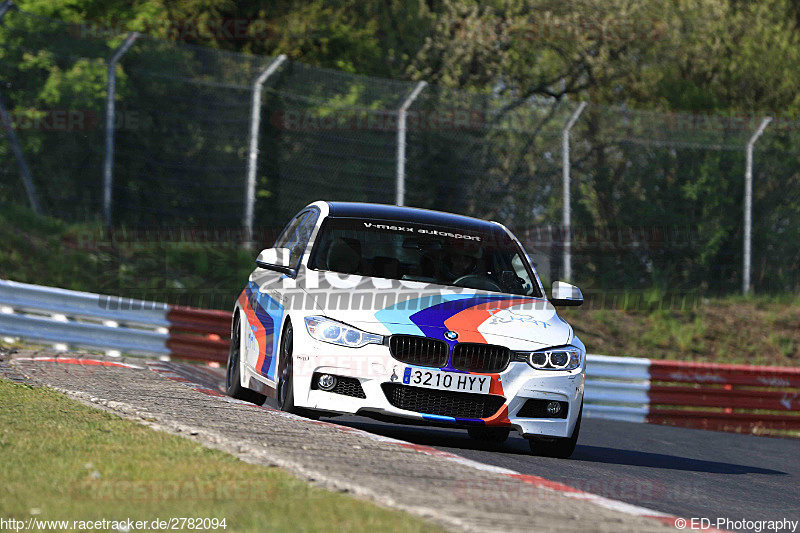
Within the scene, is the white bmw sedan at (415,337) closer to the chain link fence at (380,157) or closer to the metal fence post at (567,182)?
the chain link fence at (380,157)

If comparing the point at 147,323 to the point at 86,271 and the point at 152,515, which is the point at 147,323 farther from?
the point at 152,515

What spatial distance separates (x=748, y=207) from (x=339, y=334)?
14.9 metres

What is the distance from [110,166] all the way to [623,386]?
7.94m

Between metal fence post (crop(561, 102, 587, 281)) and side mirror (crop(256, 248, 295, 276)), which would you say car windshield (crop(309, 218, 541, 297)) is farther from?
metal fence post (crop(561, 102, 587, 281))

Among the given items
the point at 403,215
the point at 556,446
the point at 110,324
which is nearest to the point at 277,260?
the point at 403,215

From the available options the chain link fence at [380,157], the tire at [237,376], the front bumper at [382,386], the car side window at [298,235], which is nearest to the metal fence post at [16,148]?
the chain link fence at [380,157]

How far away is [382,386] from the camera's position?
806cm

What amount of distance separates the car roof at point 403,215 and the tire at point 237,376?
54.6 inches

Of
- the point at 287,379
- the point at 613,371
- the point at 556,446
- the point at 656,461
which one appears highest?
the point at 287,379

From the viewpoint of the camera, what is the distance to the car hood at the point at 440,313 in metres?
8.12

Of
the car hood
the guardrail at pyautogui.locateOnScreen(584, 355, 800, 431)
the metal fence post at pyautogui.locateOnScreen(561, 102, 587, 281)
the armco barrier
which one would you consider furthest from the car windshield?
the metal fence post at pyautogui.locateOnScreen(561, 102, 587, 281)

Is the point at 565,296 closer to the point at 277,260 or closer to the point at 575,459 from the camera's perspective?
the point at 575,459

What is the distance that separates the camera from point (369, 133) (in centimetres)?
1956

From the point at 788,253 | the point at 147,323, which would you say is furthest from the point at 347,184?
the point at 788,253
